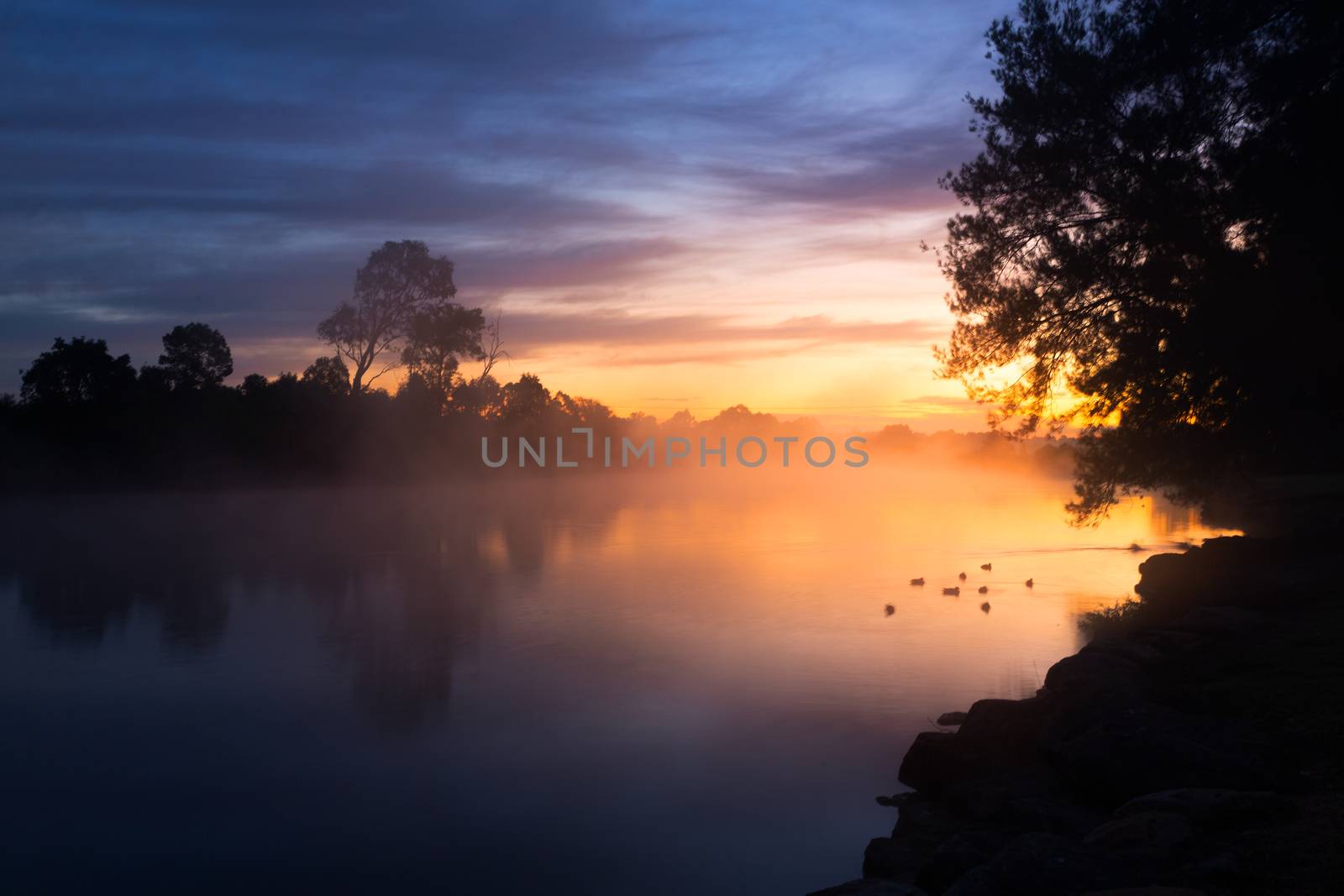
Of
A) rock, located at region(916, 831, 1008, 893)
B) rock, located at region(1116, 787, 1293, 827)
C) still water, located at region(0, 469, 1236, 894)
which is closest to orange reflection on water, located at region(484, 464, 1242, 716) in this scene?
still water, located at region(0, 469, 1236, 894)

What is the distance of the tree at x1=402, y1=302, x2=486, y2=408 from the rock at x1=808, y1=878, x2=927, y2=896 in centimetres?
5238

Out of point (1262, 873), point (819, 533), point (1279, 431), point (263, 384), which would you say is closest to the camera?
point (1262, 873)

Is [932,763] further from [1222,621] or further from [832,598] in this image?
[832,598]

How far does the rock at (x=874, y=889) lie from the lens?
563 cm

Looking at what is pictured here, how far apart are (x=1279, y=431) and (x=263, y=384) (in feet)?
160

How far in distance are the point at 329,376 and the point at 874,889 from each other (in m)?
53.3

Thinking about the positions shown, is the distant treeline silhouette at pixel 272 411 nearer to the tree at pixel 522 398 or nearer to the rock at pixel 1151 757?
the tree at pixel 522 398

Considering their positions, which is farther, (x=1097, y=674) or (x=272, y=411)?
(x=272, y=411)

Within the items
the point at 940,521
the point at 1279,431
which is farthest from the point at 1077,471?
the point at 940,521

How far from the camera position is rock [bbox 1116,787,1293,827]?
551 centimetres

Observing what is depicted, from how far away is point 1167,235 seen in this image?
1074 cm

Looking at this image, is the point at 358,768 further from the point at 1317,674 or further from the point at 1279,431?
the point at 1279,431

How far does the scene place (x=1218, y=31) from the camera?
10344mm

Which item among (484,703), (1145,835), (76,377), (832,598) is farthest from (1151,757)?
(76,377)
